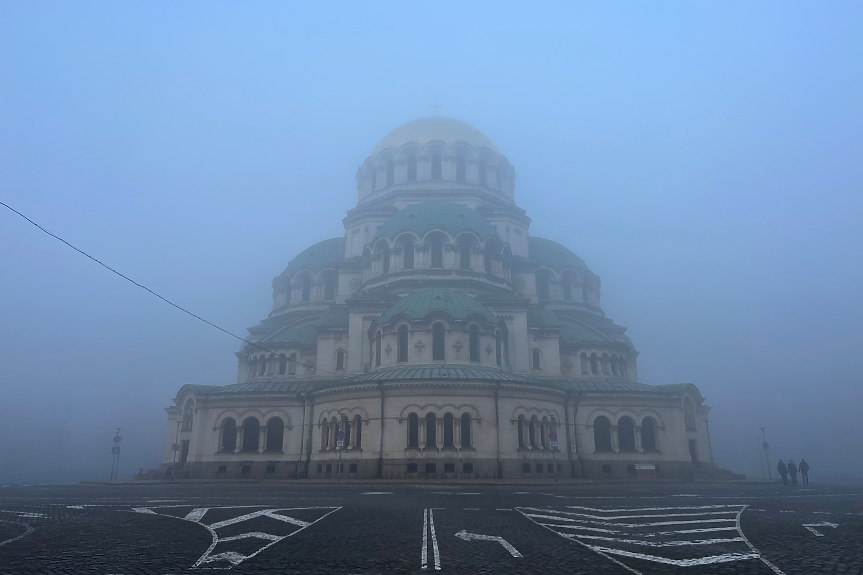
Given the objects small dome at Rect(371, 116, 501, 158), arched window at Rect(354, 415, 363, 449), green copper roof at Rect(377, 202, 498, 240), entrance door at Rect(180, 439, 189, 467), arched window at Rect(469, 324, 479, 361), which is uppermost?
small dome at Rect(371, 116, 501, 158)

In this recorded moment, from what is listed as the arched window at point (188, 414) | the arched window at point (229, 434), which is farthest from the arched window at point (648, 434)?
the arched window at point (188, 414)

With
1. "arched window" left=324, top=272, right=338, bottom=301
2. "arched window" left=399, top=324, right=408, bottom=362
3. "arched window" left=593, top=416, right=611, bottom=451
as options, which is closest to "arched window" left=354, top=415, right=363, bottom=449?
"arched window" left=399, top=324, right=408, bottom=362

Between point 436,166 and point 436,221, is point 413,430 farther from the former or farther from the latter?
point 436,166

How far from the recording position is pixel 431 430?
35.2 meters

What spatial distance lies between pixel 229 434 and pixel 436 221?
68.0 feet

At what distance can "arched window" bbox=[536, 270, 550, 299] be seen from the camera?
53.6 m

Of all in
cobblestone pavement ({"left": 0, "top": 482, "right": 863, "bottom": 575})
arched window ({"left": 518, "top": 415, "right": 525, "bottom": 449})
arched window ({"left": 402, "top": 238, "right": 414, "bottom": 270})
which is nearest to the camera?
cobblestone pavement ({"left": 0, "top": 482, "right": 863, "bottom": 575})

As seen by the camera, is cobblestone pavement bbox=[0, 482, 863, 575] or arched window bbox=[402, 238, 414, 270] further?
arched window bbox=[402, 238, 414, 270]

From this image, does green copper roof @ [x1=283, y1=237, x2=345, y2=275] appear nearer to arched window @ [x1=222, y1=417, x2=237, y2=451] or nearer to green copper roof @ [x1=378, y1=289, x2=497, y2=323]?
green copper roof @ [x1=378, y1=289, x2=497, y2=323]

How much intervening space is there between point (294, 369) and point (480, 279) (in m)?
15.2

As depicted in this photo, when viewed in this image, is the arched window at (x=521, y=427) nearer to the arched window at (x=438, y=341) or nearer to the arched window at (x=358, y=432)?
the arched window at (x=438, y=341)

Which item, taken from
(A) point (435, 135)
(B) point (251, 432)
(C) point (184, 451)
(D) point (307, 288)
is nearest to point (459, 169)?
(A) point (435, 135)

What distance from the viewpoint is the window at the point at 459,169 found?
5344cm

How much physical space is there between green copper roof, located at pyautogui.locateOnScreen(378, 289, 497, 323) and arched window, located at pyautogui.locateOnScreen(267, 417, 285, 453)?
32.4 feet
